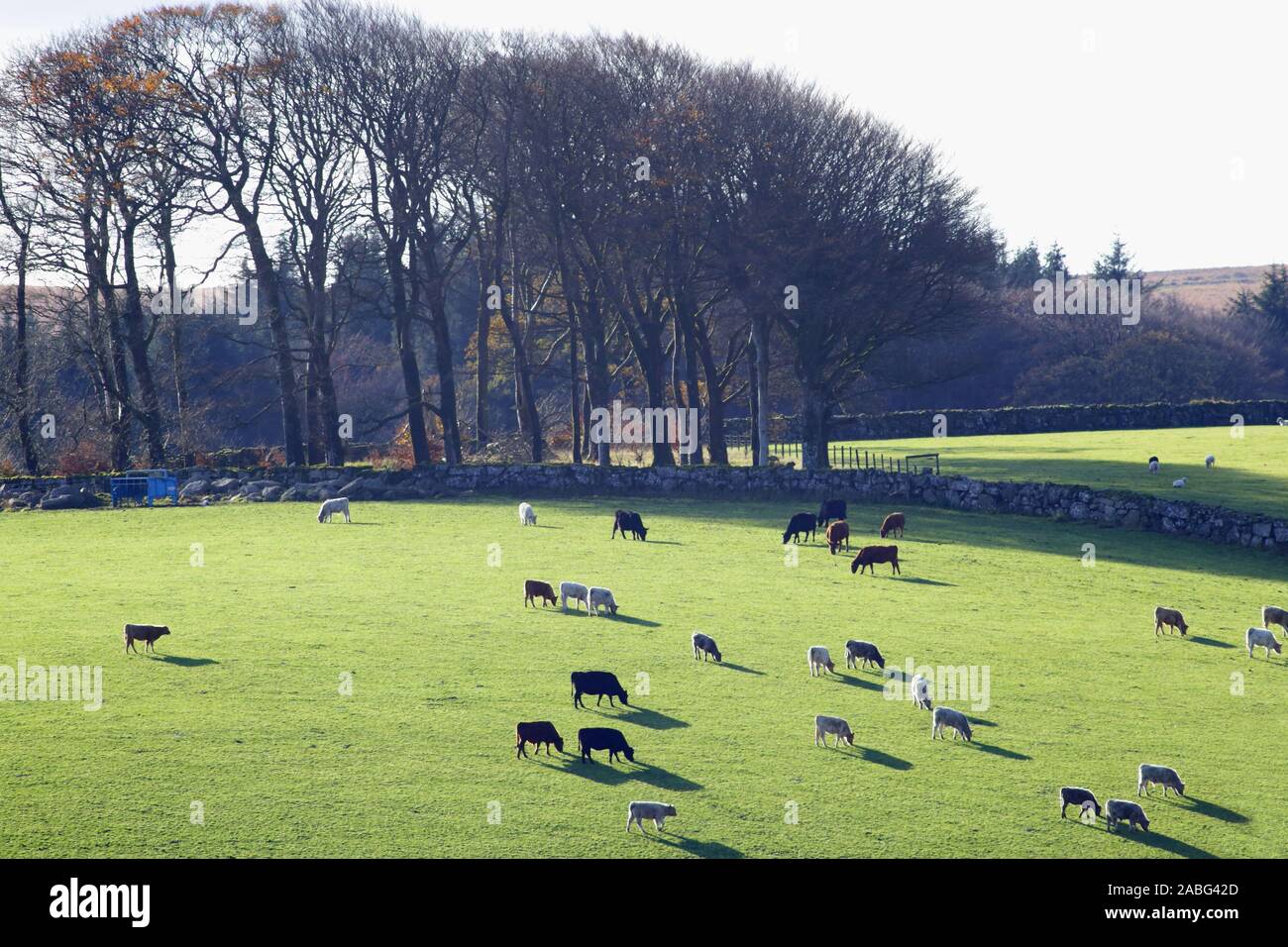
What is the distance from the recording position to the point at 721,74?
213ft

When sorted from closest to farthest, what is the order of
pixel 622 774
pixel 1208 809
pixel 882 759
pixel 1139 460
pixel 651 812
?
1. pixel 651 812
2. pixel 1208 809
3. pixel 622 774
4. pixel 882 759
5. pixel 1139 460

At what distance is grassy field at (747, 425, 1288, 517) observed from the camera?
4841cm

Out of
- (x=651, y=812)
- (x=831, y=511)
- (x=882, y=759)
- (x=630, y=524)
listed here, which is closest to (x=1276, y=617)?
(x=882, y=759)

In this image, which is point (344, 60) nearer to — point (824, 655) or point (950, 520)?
point (950, 520)

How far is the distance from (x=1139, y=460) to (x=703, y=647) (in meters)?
40.6

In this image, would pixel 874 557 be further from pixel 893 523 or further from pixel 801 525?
pixel 801 525

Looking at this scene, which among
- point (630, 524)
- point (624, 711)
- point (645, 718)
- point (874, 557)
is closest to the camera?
point (645, 718)

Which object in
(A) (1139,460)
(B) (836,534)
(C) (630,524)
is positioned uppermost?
(A) (1139,460)

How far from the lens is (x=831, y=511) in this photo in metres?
45.8

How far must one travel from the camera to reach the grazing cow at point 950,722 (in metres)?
21.2

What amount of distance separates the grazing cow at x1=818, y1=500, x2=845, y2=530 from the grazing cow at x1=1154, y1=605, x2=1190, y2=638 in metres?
16.5

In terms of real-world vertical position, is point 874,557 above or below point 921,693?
above
